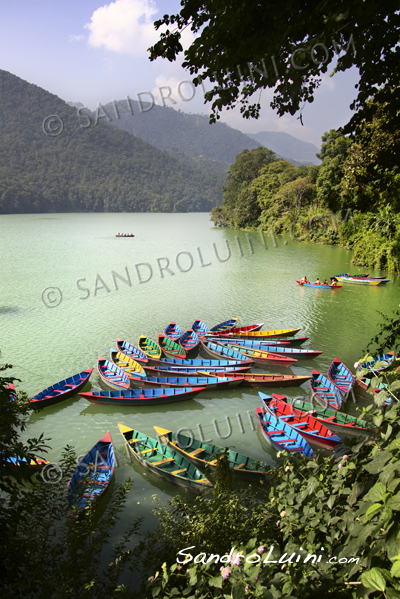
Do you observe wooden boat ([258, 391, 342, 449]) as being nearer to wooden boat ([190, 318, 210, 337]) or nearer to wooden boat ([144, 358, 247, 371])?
wooden boat ([144, 358, 247, 371])

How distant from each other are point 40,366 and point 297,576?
11.6 m

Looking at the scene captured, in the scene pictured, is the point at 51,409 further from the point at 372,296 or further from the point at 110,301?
the point at 372,296

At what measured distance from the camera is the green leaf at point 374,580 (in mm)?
1456

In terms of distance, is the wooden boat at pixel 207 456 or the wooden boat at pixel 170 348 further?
the wooden boat at pixel 170 348

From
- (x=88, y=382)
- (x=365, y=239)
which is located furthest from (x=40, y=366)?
(x=365, y=239)

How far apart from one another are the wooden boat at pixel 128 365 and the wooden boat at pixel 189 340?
7.05 feet

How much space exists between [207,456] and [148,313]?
1041cm

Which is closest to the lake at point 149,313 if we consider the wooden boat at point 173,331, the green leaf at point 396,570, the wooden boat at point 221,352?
the wooden boat at point 173,331

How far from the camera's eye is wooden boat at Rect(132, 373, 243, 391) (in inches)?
419

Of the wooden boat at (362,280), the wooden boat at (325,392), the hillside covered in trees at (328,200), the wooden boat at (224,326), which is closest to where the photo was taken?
the hillside covered in trees at (328,200)

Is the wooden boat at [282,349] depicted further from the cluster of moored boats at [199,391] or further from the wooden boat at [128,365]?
the wooden boat at [128,365]

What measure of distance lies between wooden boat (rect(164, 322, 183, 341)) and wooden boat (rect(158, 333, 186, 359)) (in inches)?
26.3

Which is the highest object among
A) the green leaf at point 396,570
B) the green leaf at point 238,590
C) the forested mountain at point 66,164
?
the forested mountain at point 66,164

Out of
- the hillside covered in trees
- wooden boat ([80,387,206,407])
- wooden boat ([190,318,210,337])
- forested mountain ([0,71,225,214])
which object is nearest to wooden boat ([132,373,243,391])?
wooden boat ([80,387,206,407])
